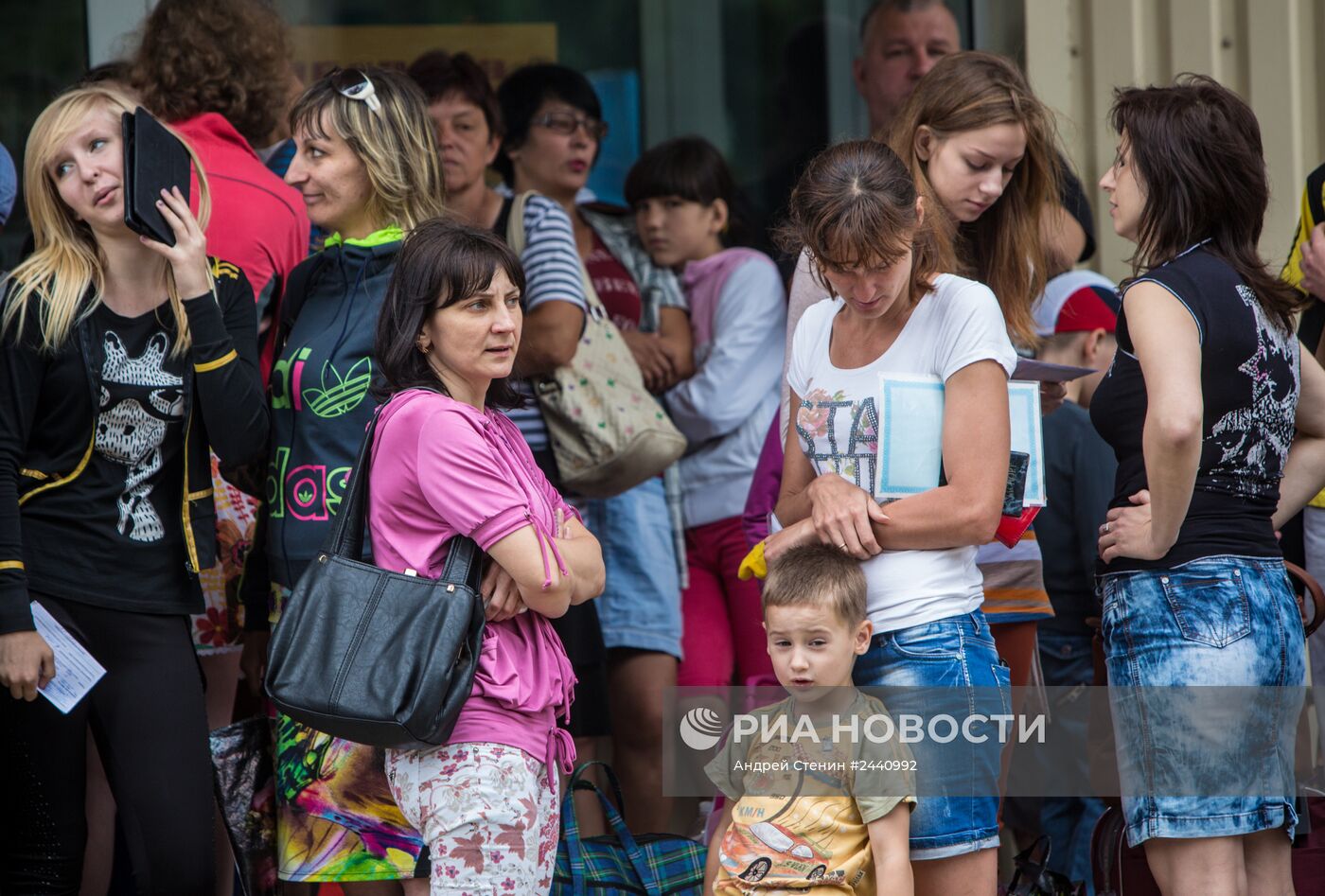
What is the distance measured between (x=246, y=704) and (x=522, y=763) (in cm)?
166

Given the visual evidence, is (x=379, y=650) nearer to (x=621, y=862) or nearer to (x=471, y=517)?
(x=471, y=517)

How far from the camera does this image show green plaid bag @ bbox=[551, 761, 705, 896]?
9.94 feet

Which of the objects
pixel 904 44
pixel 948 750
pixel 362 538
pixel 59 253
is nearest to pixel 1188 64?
pixel 904 44

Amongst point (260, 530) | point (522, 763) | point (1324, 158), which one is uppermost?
point (1324, 158)

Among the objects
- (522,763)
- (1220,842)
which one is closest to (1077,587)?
(1220,842)

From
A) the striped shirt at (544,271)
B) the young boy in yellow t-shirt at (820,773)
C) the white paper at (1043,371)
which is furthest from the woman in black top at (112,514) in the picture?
the white paper at (1043,371)

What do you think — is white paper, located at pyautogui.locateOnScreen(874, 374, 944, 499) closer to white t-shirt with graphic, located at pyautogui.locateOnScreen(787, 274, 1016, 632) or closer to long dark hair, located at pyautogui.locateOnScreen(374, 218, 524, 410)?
white t-shirt with graphic, located at pyautogui.locateOnScreen(787, 274, 1016, 632)

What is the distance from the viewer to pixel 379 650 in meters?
2.49

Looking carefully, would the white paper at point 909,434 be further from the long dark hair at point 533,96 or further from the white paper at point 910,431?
the long dark hair at point 533,96

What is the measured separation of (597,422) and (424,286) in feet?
3.94

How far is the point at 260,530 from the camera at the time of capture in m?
3.35

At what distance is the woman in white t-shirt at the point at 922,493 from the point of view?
2582 mm

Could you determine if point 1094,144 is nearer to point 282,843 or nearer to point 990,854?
point 990,854

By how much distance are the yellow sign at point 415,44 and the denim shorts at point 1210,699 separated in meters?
3.88
